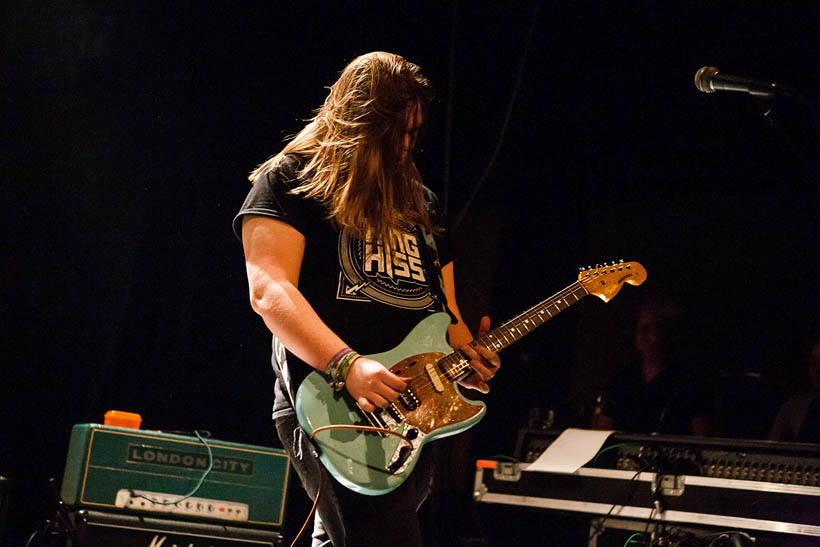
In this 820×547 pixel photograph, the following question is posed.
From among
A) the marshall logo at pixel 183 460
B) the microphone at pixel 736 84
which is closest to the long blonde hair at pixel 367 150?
the microphone at pixel 736 84

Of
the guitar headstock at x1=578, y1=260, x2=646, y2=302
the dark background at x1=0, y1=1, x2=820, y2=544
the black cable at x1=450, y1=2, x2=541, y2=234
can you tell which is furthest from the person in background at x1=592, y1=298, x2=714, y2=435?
the guitar headstock at x1=578, y1=260, x2=646, y2=302

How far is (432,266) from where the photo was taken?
223 centimetres

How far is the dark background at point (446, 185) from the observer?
343 centimetres

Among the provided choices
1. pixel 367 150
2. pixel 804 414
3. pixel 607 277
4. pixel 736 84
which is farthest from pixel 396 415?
pixel 804 414

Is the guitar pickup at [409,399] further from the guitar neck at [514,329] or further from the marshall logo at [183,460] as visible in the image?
the marshall logo at [183,460]

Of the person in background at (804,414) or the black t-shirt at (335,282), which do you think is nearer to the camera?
the black t-shirt at (335,282)

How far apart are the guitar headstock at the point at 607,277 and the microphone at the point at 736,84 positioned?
62 cm

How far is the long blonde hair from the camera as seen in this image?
2.07 meters

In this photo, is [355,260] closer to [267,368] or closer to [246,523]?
[246,523]

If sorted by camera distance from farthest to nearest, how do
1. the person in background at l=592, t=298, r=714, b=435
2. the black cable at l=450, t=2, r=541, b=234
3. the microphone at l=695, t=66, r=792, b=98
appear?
the black cable at l=450, t=2, r=541, b=234 → the person in background at l=592, t=298, r=714, b=435 → the microphone at l=695, t=66, r=792, b=98

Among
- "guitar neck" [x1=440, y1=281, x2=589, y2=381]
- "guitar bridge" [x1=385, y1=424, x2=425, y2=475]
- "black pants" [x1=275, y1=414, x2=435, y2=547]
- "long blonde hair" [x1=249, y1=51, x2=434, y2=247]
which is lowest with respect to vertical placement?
"black pants" [x1=275, y1=414, x2=435, y2=547]

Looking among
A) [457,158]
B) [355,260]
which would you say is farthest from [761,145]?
[355,260]

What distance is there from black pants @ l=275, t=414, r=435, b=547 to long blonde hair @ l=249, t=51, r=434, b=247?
561mm

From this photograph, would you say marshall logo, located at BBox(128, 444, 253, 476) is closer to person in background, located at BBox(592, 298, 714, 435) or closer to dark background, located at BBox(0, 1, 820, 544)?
dark background, located at BBox(0, 1, 820, 544)
